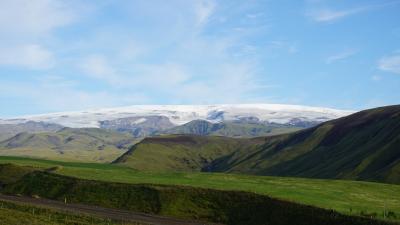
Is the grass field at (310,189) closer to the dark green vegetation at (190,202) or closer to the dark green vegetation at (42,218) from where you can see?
the dark green vegetation at (190,202)

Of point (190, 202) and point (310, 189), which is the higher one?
point (310, 189)

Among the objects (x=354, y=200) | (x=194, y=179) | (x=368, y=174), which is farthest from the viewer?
(x=368, y=174)

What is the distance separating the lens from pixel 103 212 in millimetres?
74938

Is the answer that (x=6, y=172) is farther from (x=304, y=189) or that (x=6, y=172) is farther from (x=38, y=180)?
(x=304, y=189)

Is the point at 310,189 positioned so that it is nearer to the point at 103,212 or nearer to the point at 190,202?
the point at 190,202

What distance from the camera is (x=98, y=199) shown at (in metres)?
85.8

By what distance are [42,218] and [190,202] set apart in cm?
2274

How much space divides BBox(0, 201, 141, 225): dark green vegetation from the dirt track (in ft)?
11.3

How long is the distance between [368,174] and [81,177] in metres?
110

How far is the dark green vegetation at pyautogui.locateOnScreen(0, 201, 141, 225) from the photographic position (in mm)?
61188

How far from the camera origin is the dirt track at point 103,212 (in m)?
68.4

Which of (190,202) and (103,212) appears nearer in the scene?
(103,212)

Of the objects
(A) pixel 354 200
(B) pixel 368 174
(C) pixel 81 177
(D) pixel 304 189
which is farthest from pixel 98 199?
(B) pixel 368 174

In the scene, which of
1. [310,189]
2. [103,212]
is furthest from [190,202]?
[310,189]
